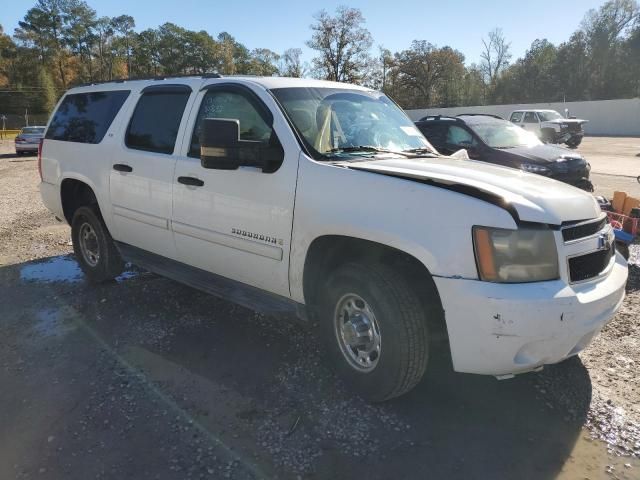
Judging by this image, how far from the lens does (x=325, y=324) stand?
3383mm

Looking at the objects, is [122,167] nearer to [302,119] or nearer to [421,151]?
→ [302,119]

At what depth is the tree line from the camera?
67250 millimetres

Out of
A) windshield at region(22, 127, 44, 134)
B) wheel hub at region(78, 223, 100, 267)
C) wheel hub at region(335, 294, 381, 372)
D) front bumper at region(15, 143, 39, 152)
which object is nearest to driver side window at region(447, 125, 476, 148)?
wheel hub at region(78, 223, 100, 267)

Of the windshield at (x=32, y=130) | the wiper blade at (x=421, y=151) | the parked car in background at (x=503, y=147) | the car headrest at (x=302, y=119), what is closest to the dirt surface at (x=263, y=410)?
the wiper blade at (x=421, y=151)

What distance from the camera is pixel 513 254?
2629mm

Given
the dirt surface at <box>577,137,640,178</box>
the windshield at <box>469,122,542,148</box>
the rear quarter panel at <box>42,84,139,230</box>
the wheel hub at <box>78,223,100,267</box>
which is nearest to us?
the rear quarter panel at <box>42,84,139,230</box>

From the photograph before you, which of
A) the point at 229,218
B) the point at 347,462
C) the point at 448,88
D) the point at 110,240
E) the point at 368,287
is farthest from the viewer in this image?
the point at 448,88

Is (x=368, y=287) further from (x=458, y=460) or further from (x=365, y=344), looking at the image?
(x=458, y=460)

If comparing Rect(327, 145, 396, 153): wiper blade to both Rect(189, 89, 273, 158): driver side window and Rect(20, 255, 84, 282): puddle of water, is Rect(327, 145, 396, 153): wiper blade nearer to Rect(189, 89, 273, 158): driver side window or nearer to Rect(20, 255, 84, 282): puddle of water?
Rect(189, 89, 273, 158): driver side window

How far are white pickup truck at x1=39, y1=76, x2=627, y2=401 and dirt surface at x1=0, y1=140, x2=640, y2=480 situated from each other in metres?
0.39

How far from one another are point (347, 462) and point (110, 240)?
3653 millimetres

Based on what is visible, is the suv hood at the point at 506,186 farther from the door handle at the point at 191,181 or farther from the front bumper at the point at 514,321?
the door handle at the point at 191,181

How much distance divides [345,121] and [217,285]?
1.58 meters

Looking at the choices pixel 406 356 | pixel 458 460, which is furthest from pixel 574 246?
pixel 458 460
